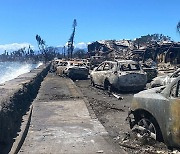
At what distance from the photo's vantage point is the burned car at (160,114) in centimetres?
627

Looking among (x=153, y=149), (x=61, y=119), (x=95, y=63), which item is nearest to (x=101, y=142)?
(x=153, y=149)

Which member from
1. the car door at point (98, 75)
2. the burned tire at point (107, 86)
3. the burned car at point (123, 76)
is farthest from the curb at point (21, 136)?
the car door at point (98, 75)

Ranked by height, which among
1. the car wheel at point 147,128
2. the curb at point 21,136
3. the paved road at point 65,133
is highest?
the car wheel at point 147,128

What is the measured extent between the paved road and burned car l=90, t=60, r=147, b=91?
460 centimetres

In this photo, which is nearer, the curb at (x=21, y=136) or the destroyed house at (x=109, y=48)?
the curb at (x=21, y=136)

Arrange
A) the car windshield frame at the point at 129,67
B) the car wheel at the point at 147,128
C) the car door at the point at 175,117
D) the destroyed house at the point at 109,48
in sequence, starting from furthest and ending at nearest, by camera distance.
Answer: the destroyed house at the point at 109,48, the car windshield frame at the point at 129,67, the car wheel at the point at 147,128, the car door at the point at 175,117

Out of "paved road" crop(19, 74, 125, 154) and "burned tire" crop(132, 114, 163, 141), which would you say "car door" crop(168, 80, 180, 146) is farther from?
"paved road" crop(19, 74, 125, 154)

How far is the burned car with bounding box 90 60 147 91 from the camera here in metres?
16.7

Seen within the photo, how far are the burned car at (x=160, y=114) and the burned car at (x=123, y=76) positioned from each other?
8.55 m

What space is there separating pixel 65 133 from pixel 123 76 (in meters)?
8.54

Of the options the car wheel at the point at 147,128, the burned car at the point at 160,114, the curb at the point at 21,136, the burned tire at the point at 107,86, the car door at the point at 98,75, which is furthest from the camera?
the car door at the point at 98,75

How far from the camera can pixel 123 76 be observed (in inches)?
655

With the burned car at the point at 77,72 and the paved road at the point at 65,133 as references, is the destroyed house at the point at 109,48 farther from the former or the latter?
the paved road at the point at 65,133

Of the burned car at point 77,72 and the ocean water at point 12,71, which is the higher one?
the burned car at point 77,72
